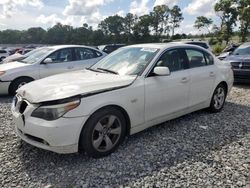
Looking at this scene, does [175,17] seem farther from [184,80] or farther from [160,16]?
[184,80]

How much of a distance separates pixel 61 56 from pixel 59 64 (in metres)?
0.31

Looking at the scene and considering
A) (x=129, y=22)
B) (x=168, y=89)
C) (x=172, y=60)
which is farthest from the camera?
(x=129, y=22)

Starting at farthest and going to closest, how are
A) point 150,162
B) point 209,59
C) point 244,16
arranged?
point 244,16 → point 209,59 → point 150,162

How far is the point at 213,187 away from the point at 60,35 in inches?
2019

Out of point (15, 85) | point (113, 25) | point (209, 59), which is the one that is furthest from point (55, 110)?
point (113, 25)

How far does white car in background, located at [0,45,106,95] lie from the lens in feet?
24.2

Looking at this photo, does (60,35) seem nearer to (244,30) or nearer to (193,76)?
(244,30)

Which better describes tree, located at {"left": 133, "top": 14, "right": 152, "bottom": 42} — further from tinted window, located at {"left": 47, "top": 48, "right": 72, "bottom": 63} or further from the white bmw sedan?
the white bmw sedan

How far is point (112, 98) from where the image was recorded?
367cm

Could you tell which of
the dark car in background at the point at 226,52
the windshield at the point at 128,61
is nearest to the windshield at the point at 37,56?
the windshield at the point at 128,61

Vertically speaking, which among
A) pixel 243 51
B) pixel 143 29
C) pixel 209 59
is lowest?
pixel 209 59

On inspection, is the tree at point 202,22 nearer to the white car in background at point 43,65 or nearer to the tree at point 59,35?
the tree at point 59,35

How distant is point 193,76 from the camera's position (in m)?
5.00

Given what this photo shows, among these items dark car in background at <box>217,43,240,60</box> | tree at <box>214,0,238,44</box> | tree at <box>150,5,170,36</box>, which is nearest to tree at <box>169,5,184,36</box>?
tree at <box>150,5,170,36</box>
